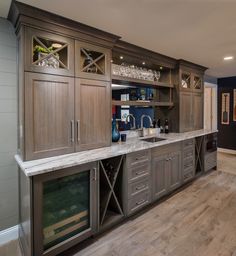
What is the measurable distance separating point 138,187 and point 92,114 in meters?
1.15

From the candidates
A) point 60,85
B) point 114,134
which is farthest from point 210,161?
point 60,85

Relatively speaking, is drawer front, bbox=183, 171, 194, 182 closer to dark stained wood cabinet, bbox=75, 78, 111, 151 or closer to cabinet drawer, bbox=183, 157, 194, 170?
cabinet drawer, bbox=183, 157, 194, 170

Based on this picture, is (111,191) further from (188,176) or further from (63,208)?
(188,176)

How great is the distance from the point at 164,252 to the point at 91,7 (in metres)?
2.51

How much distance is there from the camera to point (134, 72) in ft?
10.6

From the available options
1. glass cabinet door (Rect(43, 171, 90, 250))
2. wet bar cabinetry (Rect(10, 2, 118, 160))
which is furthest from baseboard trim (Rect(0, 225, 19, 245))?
wet bar cabinetry (Rect(10, 2, 118, 160))

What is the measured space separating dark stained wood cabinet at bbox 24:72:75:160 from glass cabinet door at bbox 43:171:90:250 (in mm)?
331

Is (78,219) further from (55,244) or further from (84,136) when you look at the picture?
(84,136)

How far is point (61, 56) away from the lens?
2234 mm

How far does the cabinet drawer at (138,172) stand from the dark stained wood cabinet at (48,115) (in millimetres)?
823

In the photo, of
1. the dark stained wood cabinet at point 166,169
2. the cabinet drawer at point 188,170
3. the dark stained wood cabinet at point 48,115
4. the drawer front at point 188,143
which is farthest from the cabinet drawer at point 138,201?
the drawer front at point 188,143

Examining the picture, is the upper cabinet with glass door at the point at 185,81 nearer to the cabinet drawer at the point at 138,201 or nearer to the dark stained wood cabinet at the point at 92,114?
the dark stained wood cabinet at the point at 92,114

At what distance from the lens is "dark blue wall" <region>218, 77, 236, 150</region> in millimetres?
6113

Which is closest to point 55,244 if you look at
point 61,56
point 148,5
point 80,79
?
point 80,79
